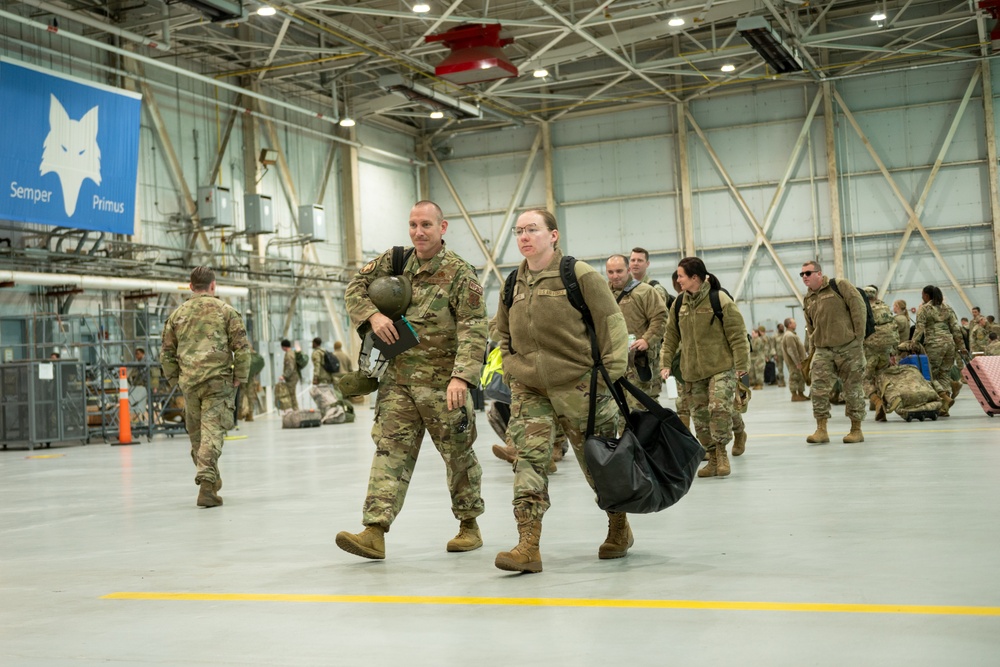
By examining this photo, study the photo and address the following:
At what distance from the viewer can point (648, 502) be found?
4.83 meters

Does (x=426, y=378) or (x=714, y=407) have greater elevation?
(x=426, y=378)

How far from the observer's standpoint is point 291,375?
25344mm

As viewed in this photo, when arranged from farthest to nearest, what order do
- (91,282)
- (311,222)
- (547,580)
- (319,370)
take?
(311,222) < (319,370) < (91,282) < (547,580)

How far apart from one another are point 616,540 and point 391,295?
1668mm

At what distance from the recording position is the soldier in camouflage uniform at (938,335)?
14.6 metres

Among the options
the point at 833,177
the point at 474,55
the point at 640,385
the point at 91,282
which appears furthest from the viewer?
the point at 833,177

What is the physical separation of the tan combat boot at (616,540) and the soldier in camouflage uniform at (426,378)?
0.80 meters

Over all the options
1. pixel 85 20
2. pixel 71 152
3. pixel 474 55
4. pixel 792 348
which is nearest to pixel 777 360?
pixel 792 348

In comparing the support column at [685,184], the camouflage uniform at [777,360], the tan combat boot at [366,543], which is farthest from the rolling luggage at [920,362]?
the support column at [685,184]

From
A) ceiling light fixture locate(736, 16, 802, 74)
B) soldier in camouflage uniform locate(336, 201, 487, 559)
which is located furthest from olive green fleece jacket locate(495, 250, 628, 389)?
ceiling light fixture locate(736, 16, 802, 74)

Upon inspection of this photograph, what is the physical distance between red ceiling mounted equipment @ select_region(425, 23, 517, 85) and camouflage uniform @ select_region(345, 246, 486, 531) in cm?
1856

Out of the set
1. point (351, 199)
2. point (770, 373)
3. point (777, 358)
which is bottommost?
point (770, 373)

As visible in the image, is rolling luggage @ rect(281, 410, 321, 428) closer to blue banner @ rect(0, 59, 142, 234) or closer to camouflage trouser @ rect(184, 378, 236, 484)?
blue banner @ rect(0, 59, 142, 234)

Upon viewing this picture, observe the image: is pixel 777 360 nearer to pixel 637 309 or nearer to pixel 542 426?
pixel 637 309
